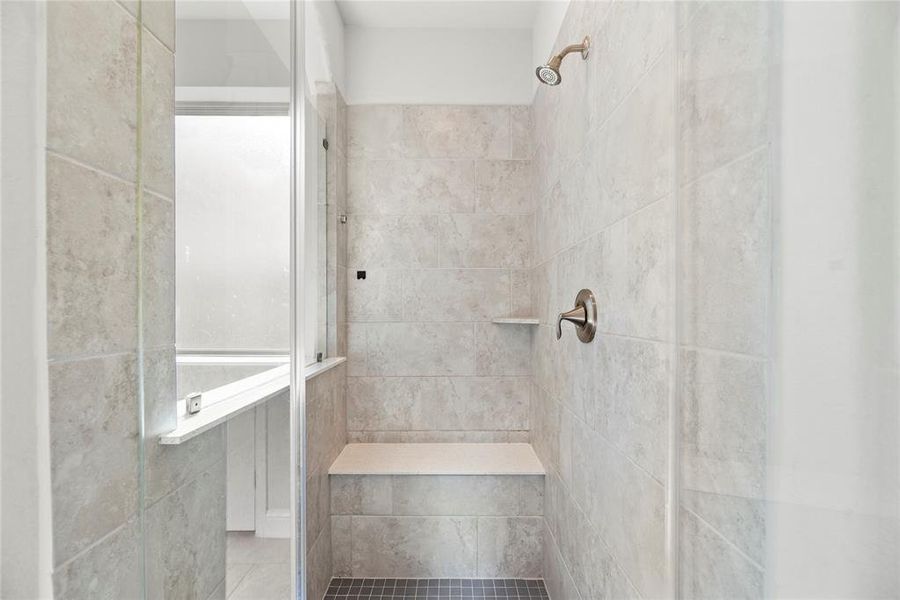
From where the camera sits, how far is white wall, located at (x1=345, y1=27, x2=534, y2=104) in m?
2.24

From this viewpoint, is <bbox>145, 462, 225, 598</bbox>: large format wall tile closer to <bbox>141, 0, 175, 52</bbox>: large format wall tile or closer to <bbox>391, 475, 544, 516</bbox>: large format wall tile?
<bbox>141, 0, 175, 52</bbox>: large format wall tile

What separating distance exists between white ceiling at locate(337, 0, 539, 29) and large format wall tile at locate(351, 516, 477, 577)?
7.70 ft

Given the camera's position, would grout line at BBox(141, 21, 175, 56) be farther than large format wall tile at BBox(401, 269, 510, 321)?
No

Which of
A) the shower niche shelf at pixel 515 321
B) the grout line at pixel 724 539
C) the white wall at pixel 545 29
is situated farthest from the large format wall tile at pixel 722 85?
the shower niche shelf at pixel 515 321

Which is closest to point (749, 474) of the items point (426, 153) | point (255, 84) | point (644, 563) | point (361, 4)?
point (644, 563)

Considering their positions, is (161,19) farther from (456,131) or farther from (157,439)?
(456,131)

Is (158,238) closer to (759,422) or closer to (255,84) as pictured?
(255,84)

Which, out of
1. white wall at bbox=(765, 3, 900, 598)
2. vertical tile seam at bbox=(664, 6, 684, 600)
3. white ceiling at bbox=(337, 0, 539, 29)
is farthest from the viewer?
white ceiling at bbox=(337, 0, 539, 29)

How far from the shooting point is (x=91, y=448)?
2.16 feet

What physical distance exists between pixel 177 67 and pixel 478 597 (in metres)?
2.03

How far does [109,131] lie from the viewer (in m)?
0.70

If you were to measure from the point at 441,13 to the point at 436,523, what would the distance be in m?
2.37

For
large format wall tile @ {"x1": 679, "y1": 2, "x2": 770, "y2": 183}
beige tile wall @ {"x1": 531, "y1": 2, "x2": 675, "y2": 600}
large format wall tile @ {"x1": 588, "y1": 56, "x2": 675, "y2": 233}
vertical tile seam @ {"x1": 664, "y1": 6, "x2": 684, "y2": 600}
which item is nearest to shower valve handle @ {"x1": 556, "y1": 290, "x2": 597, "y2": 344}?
beige tile wall @ {"x1": 531, "y1": 2, "x2": 675, "y2": 600}

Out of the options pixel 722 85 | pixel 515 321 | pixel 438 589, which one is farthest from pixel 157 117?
pixel 438 589
